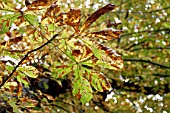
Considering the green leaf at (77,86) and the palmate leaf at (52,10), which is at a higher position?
the palmate leaf at (52,10)

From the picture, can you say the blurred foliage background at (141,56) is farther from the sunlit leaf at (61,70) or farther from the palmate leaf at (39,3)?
the palmate leaf at (39,3)

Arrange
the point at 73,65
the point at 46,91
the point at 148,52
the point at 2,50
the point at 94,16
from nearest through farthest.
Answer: the point at 94,16 < the point at 73,65 < the point at 2,50 < the point at 46,91 < the point at 148,52

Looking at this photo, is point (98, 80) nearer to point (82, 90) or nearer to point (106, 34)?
point (82, 90)

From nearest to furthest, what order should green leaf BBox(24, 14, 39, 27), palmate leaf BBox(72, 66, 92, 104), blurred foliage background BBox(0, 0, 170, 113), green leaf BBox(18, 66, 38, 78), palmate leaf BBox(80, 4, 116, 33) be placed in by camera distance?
1. palmate leaf BBox(80, 4, 116, 33)
2. green leaf BBox(24, 14, 39, 27)
3. palmate leaf BBox(72, 66, 92, 104)
4. green leaf BBox(18, 66, 38, 78)
5. blurred foliage background BBox(0, 0, 170, 113)

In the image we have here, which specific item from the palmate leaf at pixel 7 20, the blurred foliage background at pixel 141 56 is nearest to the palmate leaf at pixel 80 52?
the palmate leaf at pixel 7 20

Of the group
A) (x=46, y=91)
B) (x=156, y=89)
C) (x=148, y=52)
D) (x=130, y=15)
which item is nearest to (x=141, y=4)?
(x=130, y=15)

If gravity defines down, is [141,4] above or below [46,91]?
above

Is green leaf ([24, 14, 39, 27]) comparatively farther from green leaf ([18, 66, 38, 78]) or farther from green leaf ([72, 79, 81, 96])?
green leaf ([18, 66, 38, 78])

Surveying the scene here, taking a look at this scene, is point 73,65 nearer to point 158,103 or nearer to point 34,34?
point 34,34

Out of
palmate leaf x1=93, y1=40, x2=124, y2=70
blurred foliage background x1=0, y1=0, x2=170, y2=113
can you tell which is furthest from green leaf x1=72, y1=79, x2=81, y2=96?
blurred foliage background x1=0, y1=0, x2=170, y2=113

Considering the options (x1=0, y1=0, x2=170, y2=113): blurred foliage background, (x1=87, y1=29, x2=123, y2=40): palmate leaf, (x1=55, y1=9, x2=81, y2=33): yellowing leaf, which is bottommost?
(x1=0, y1=0, x2=170, y2=113): blurred foliage background

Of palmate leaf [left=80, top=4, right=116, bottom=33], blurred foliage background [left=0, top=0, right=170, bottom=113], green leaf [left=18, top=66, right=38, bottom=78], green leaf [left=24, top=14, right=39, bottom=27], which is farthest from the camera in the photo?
blurred foliage background [left=0, top=0, right=170, bottom=113]
